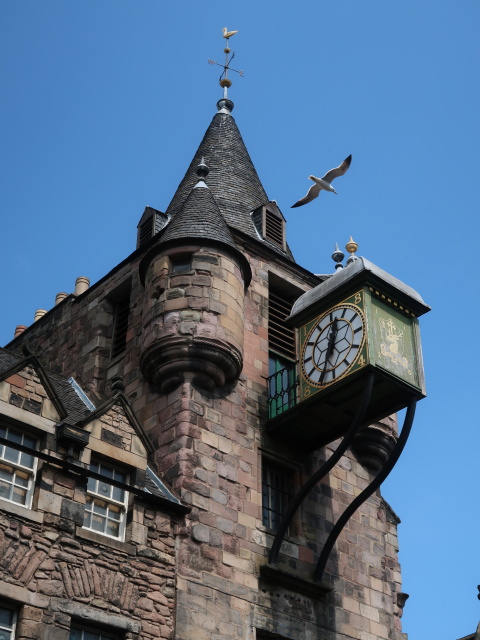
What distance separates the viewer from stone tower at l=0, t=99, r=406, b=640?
17.1 meters

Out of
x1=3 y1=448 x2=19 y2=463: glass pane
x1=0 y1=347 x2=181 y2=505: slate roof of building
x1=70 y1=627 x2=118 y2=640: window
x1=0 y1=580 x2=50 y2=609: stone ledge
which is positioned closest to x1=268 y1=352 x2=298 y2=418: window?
x1=0 y1=347 x2=181 y2=505: slate roof of building

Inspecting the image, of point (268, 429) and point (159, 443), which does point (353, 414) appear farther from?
point (159, 443)

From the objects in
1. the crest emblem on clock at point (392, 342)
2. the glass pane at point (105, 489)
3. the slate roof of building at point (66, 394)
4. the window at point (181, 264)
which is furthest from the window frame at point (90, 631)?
the window at point (181, 264)

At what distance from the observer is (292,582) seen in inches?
776

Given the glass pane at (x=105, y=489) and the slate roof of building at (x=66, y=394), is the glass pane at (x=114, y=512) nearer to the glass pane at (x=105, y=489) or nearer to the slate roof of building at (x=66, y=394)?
the glass pane at (x=105, y=489)

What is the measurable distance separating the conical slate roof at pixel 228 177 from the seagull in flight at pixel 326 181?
4.44 feet

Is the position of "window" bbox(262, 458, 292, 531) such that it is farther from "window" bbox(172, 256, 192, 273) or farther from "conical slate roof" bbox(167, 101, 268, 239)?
"conical slate roof" bbox(167, 101, 268, 239)

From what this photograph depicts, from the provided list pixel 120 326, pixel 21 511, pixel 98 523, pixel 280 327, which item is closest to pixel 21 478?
pixel 21 511

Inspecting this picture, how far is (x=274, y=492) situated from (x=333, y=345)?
113 inches

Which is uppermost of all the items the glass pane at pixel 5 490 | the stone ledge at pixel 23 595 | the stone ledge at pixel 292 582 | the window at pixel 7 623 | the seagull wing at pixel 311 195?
the seagull wing at pixel 311 195

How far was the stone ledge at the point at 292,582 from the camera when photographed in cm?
1948

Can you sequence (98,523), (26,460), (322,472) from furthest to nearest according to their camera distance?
(322,472)
(98,523)
(26,460)

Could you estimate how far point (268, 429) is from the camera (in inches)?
848

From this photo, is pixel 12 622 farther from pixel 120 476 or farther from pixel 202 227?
pixel 202 227
